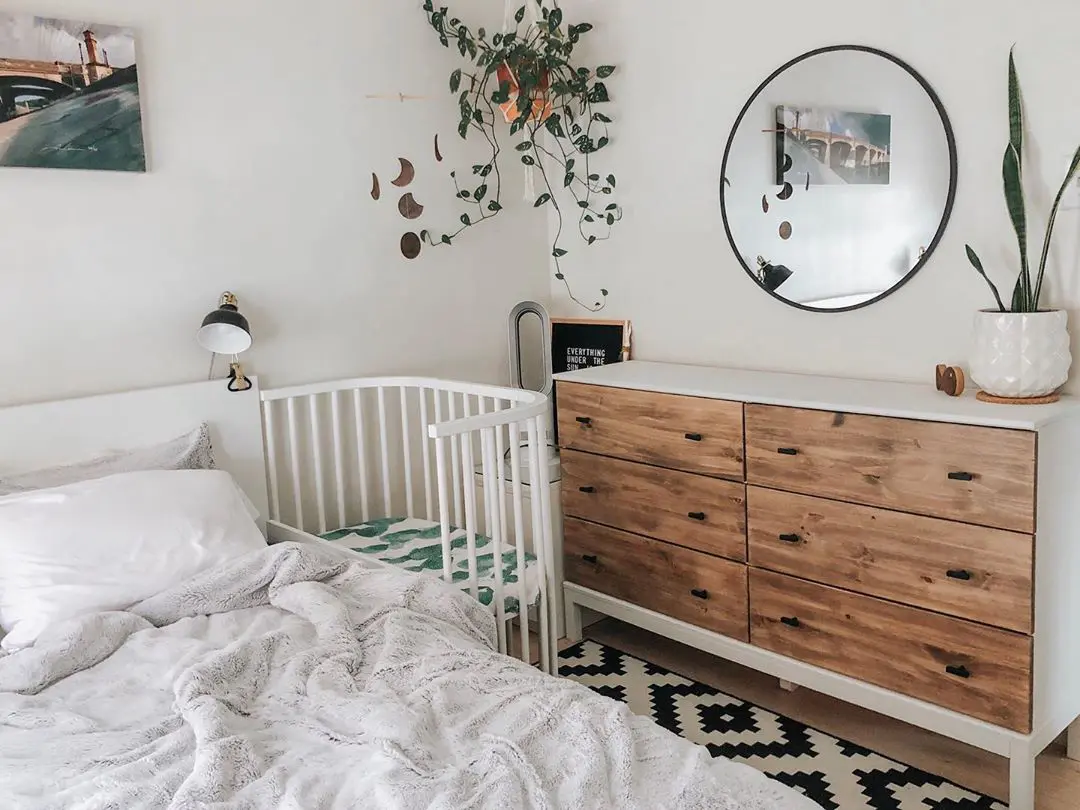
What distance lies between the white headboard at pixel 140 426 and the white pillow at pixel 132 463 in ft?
0.13

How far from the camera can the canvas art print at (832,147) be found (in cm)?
257

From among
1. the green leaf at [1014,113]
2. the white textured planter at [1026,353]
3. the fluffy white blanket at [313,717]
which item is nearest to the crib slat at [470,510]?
the fluffy white blanket at [313,717]

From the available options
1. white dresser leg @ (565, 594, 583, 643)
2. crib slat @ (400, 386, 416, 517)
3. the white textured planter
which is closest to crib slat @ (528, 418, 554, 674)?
white dresser leg @ (565, 594, 583, 643)

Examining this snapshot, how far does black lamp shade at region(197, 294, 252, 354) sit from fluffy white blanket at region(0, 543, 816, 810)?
743 mm

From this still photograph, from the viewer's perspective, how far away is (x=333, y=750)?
5.13ft

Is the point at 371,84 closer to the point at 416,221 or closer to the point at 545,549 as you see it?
the point at 416,221

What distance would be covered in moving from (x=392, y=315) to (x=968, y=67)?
187 cm

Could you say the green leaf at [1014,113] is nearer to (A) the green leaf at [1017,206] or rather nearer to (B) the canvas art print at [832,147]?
(A) the green leaf at [1017,206]

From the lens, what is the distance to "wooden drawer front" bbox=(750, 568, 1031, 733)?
81.7 inches

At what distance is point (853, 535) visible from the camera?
2316 millimetres

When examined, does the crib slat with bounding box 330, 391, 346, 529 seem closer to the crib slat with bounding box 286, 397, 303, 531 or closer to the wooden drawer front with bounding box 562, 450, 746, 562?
the crib slat with bounding box 286, 397, 303, 531

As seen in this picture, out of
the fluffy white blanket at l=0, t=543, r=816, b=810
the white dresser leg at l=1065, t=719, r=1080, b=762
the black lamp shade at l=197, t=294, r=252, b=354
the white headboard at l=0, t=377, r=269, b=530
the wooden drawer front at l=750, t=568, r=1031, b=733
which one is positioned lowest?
the white dresser leg at l=1065, t=719, r=1080, b=762

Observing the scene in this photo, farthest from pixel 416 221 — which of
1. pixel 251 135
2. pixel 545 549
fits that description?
pixel 545 549

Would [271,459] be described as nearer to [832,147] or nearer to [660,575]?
[660,575]
